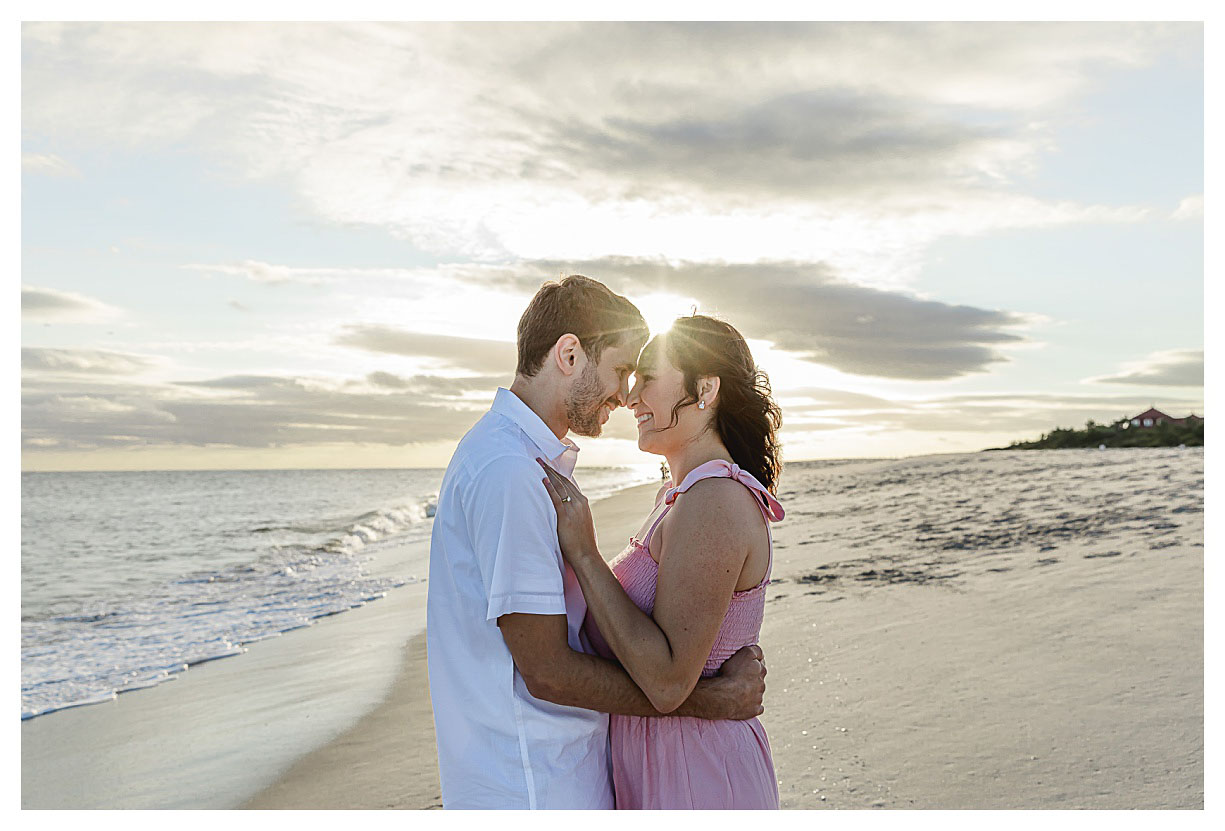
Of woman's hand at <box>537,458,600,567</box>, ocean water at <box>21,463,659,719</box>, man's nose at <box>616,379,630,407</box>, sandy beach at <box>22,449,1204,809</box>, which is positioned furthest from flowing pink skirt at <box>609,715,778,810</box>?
ocean water at <box>21,463,659,719</box>

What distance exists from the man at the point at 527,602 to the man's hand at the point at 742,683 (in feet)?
0.18

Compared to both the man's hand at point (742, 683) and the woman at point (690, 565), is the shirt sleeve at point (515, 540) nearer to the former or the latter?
the woman at point (690, 565)

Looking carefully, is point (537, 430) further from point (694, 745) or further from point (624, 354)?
point (694, 745)

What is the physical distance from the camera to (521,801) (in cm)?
243

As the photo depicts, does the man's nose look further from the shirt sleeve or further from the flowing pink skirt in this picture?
the flowing pink skirt

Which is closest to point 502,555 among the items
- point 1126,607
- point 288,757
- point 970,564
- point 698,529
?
point 698,529

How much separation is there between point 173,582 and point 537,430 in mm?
15577

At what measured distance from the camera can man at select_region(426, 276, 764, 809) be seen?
235cm

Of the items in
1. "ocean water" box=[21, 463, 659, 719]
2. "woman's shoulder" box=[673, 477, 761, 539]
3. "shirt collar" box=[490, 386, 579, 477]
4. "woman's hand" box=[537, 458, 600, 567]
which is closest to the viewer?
"woman's hand" box=[537, 458, 600, 567]

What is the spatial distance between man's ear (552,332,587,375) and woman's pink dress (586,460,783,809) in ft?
1.72

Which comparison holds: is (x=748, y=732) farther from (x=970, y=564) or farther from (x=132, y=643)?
(x=132, y=643)

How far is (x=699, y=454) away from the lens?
2938 mm
